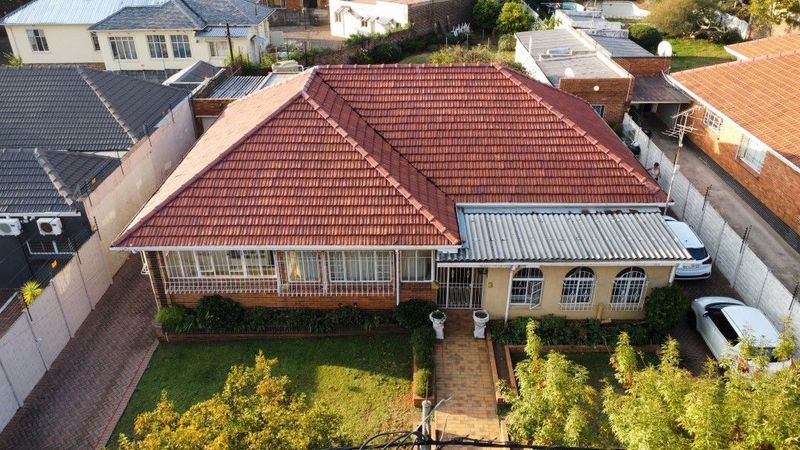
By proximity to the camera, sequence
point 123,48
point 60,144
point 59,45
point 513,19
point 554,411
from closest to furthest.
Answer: point 554,411 < point 60,144 < point 123,48 < point 59,45 < point 513,19

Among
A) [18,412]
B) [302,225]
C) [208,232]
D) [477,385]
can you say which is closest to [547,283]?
[477,385]

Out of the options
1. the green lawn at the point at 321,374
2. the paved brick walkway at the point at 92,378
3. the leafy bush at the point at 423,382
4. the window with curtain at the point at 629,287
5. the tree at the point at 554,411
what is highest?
the tree at the point at 554,411

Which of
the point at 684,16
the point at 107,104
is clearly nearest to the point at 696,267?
the point at 107,104

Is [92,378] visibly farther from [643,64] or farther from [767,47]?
[767,47]

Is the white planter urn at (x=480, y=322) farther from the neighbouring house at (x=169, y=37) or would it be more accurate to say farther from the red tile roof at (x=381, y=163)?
the neighbouring house at (x=169, y=37)

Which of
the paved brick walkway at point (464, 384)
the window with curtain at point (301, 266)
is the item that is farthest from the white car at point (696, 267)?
the window with curtain at point (301, 266)

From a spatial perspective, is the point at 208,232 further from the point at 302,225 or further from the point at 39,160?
the point at 39,160
